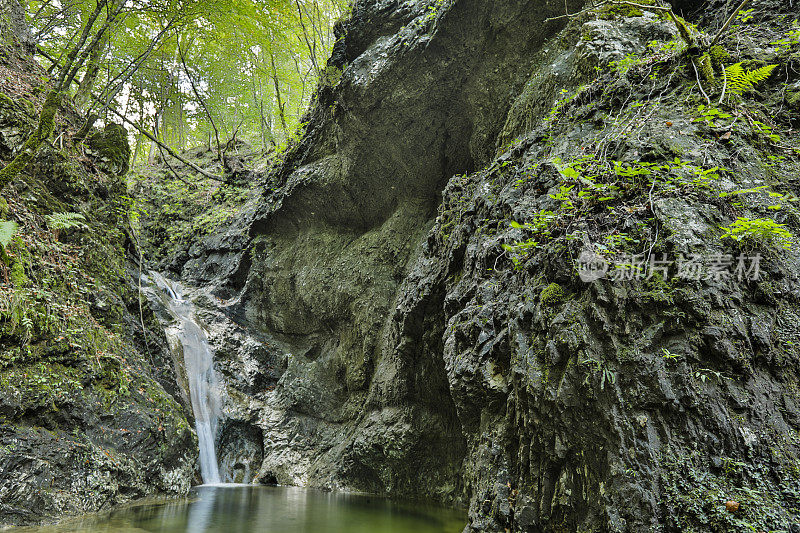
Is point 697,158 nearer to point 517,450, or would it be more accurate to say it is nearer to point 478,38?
point 517,450

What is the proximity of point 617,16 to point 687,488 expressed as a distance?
714 centimetres

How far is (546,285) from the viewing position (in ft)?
13.5

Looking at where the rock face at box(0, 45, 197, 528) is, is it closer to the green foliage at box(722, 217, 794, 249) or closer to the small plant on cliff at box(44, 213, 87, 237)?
the small plant on cliff at box(44, 213, 87, 237)

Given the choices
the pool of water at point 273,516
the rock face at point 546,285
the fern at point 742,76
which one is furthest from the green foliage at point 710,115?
the pool of water at point 273,516

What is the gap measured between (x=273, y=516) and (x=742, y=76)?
7865 mm

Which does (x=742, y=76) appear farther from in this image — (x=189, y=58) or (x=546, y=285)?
(x=189, y=58)

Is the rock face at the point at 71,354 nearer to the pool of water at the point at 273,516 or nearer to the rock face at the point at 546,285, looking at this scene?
the pool of water at the point at 273,516

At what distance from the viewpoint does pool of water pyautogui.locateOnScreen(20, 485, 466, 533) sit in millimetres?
5109

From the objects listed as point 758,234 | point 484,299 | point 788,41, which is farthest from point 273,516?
point 788,41

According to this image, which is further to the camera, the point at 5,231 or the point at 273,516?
the point at 273,516

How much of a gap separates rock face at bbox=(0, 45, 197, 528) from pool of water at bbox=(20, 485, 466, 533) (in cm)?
43

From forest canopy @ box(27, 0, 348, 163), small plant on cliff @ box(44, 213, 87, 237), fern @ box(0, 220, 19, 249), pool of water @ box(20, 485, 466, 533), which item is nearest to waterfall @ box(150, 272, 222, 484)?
pool of water @ box(20, 485, 466, 533)

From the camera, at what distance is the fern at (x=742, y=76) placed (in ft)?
12.9

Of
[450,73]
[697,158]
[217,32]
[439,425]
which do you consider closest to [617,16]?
[450,73]
